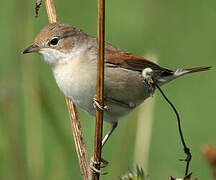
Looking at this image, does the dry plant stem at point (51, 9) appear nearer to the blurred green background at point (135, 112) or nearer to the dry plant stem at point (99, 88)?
the blurred green background at point (135, 112)

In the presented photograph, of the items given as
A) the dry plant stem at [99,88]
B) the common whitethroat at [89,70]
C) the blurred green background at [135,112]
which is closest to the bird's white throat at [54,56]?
the common whitethroat at [89,70]

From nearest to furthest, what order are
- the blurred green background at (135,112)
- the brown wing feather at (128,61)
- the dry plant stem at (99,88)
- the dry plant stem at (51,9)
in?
the dry plant stem at (99,88), the dry plant stem at (51,9), the blurred green background at (135,112), the brown wing feather at (128,61)

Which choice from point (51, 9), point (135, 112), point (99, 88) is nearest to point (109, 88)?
point (135, 112)

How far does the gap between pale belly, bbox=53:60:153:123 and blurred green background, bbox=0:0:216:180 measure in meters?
0.13

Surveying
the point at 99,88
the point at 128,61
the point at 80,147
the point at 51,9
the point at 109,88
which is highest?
the point at 51,9

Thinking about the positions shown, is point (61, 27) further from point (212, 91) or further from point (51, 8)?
point (212, 91)

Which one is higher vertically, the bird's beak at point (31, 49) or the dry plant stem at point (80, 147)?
the bird's beak at point (31, 49)

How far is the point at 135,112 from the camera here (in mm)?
4566

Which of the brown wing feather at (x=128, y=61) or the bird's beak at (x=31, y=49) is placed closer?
the bird's beak at (x=31, y=49)

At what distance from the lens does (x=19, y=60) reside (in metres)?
4.46

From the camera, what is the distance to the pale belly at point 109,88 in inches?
167

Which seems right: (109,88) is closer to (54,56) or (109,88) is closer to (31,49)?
(54,56)

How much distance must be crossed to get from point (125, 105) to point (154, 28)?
167 inches

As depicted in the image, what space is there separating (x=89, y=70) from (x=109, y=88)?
0.20 m
